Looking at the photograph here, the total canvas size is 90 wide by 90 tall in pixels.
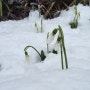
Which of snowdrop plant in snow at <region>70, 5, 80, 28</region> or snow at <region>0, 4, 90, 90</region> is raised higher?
→ snowdrop plant in snow at <region>70, 5, 80, 28</region>

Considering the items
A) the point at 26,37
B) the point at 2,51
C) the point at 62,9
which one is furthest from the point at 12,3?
the point at 2,51

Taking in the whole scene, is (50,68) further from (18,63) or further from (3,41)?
→ (3,41)

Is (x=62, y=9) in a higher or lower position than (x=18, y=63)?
higher

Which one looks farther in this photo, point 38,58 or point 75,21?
point 75,21

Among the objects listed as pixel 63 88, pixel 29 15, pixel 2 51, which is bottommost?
pixel 63 88

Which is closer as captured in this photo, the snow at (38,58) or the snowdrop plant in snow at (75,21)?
the snow at (38,58)

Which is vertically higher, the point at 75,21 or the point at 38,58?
the point at 75,21

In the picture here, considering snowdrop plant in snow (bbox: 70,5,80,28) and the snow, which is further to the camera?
snowdrop plant in snow (bbox: 70,5,80,28)

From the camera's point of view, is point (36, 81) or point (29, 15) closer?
point (36, 81)
